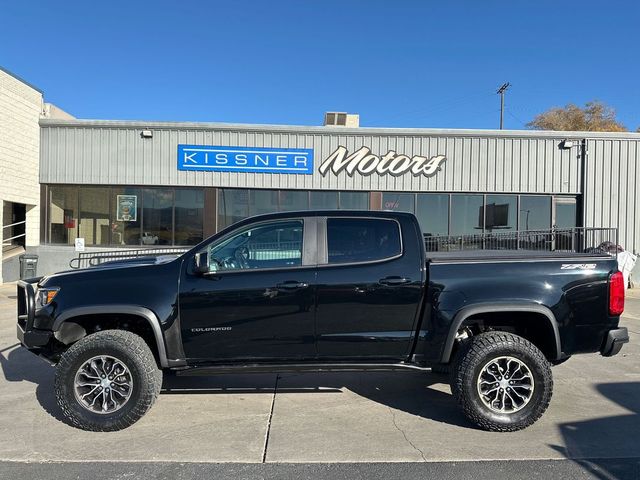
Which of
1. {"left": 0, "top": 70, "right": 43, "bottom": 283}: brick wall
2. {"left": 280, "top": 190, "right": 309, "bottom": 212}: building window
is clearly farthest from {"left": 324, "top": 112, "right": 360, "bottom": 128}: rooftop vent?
{"left": 0, "top": 70, "right": 43, "bottom": 283}: brick wall

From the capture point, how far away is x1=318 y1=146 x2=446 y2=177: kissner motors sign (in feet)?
50.0

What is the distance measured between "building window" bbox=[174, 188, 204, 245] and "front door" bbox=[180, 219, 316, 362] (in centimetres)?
1126

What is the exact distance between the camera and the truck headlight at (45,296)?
430 cm

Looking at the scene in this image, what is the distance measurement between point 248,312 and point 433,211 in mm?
12016

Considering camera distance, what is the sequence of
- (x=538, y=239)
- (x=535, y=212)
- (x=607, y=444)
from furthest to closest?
(x=535, y=212), (x=538, y=239), (x=607, y=444)

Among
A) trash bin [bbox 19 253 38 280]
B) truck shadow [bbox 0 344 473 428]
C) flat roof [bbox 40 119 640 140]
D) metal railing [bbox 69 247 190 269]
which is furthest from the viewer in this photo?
flat roof [bbox 40 119 640 140]

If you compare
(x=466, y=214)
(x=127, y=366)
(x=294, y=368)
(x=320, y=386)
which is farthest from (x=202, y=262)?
(x=466, y=214)

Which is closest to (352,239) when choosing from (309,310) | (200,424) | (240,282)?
(309,310)

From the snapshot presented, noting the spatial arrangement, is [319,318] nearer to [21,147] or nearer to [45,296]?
[45,296]

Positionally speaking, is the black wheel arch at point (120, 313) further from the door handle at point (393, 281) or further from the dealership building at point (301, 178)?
the dealership building at point (301, 178)

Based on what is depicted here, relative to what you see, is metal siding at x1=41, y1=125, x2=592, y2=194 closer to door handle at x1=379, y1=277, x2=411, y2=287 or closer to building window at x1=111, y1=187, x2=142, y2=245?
building window at x1=111, y1=187, x2=142, y2=245

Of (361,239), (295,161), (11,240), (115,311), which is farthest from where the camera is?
(295,161)

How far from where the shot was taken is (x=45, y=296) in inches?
171

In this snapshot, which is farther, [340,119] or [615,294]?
[340,119]
